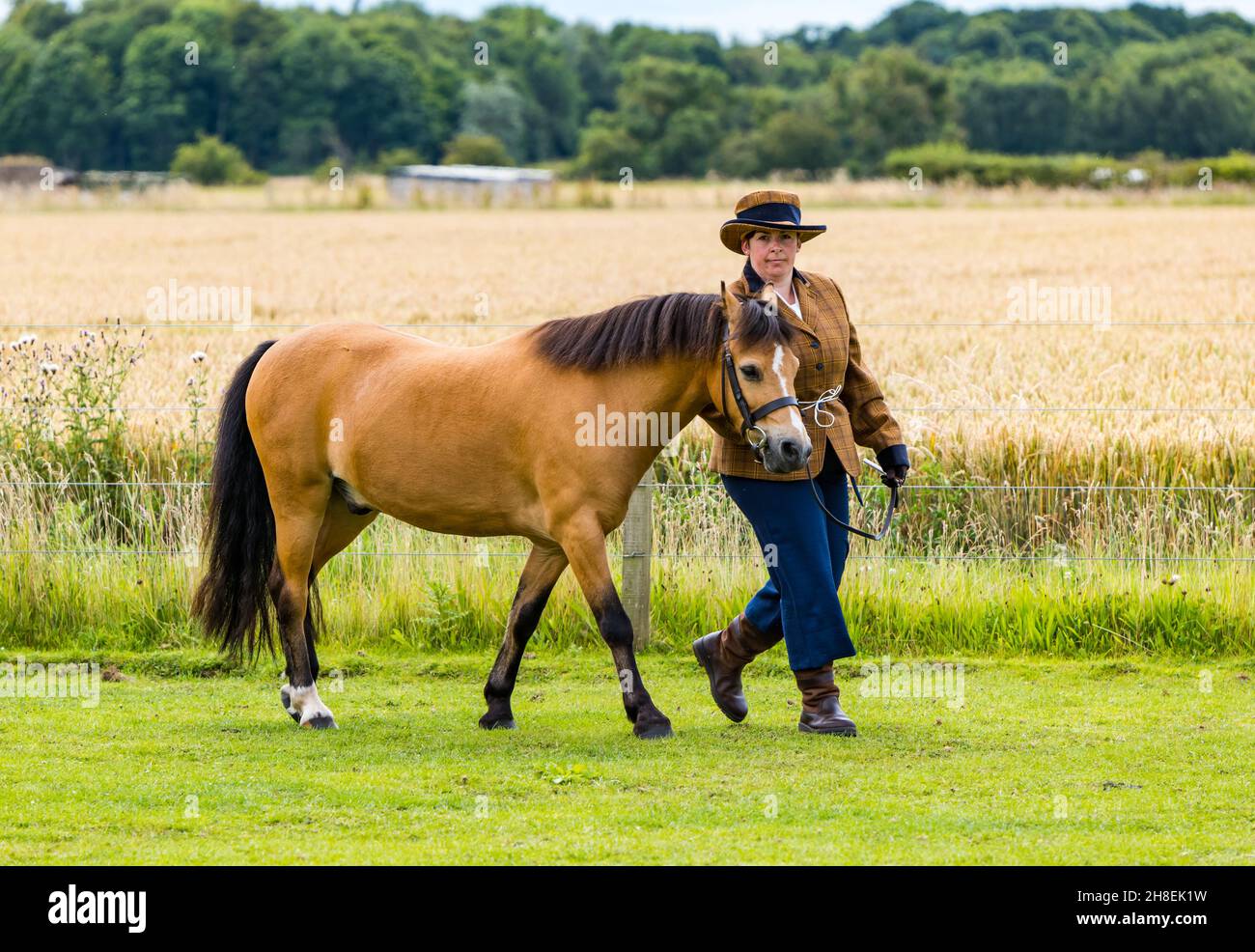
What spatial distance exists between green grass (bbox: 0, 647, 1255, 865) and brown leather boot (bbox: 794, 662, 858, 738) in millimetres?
82

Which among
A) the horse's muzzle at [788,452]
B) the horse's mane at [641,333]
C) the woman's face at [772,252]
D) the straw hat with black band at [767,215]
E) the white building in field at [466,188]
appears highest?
the white building in field at [466,188]

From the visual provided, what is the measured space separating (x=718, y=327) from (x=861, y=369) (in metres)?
0.74

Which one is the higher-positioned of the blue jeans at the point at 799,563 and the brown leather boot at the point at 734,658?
the blue jeans at the point at 799,563

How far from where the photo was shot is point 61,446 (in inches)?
347

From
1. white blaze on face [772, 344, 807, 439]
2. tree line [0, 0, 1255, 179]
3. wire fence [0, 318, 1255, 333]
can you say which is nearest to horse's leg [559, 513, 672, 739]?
white blaze on face [772, 344, 807, 439]

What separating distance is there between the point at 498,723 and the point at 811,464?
1.65 meters

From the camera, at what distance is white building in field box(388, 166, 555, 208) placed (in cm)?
5188

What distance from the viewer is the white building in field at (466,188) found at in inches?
2042

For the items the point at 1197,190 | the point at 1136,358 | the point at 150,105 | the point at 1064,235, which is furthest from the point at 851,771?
the point at 150,105

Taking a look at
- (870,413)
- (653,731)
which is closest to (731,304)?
(870,413)

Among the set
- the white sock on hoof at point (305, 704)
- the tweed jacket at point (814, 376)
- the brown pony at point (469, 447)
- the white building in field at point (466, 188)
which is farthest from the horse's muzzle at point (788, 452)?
the white building in field at point (466, 188)

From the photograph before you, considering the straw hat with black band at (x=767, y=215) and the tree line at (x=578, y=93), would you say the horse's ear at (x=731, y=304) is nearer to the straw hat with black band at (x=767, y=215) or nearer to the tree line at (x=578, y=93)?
the straw hat with black band at (x=767, y=215)

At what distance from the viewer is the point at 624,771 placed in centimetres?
518

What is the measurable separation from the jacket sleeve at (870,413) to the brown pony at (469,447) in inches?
24.4
